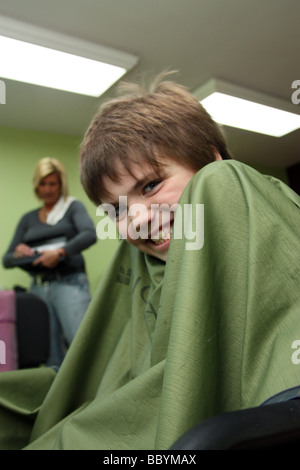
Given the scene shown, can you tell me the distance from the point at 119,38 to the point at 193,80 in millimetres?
735

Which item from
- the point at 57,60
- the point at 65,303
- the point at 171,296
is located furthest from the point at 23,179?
the point at 171,296

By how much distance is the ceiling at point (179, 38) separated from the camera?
2.32 metres

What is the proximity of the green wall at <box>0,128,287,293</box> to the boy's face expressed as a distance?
2.72 metres

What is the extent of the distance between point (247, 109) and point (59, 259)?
86.4 inches

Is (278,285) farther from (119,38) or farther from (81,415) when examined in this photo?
(119,38)

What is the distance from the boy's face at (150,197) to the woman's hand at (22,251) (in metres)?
1.67

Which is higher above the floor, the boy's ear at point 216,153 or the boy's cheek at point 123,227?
the boy's ear at point 216,153

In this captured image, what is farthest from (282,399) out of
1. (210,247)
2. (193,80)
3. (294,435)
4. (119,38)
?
(193,80)

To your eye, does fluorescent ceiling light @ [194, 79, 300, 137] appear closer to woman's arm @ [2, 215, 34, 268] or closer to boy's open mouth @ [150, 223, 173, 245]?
woman's arm @ [2, 215, 34, 268]

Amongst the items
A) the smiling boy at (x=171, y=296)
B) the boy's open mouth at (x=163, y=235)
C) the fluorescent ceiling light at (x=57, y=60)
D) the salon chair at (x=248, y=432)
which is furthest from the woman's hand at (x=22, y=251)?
the salon chair at (x=248, y=432)

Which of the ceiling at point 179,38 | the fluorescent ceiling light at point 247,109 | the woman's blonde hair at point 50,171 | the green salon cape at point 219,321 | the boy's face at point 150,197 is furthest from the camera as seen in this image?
the fluorescent ceiling light at point 247,109

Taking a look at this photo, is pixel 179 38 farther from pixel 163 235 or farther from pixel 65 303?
pixel 163 235

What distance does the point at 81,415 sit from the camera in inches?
25.7

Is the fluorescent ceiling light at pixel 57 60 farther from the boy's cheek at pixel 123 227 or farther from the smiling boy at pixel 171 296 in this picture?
the boy's cheek at pixel 123 227
